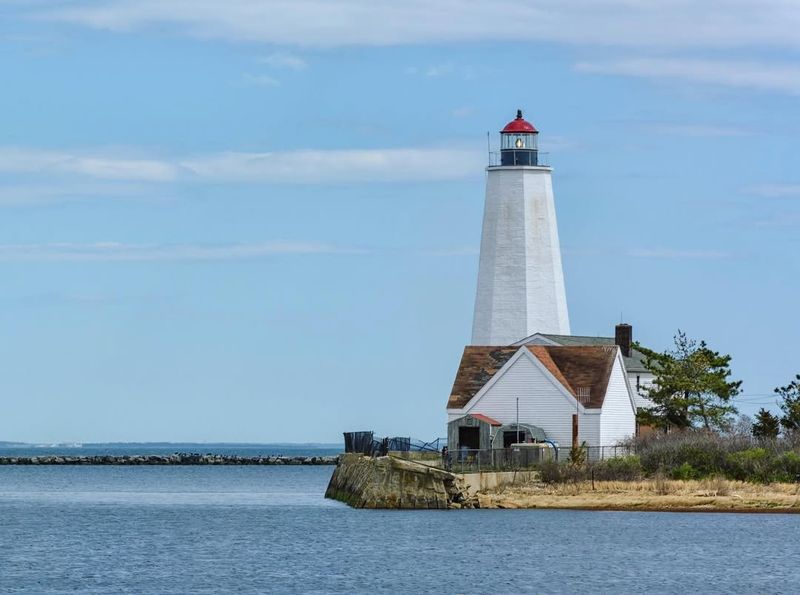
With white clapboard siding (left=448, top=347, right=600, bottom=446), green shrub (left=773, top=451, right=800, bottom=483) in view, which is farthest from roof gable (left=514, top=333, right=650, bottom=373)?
green shrub (left=773, top=451, right=800, bottom=483)

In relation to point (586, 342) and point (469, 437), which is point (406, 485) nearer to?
point (469, 437)

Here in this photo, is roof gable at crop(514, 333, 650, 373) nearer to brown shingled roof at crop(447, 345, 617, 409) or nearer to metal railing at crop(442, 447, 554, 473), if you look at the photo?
brown shingled roof at crop(447, 345, 617, 409)

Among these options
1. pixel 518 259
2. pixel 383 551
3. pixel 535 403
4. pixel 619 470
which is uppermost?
pixel 518 259

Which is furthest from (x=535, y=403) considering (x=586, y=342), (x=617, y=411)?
(x=586, y=342)

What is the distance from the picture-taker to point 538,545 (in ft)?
154

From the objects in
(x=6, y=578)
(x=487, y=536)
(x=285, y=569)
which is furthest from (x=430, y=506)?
(x=6, y=578)

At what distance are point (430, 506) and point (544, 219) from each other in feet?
56.2

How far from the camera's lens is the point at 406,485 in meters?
55.5

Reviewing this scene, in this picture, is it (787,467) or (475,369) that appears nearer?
(787,467)

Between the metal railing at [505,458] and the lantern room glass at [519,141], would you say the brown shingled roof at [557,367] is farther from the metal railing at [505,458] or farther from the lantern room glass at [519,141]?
the lantern room glass at [519,141]

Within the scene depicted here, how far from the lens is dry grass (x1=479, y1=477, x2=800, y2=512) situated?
54156mm

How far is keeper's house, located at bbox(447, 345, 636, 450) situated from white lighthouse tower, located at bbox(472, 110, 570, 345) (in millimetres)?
4845

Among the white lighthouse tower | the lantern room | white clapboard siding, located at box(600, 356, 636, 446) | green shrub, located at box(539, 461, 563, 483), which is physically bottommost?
green shrub, located at box(539, 461, 563, 483)

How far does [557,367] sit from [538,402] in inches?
68.0
